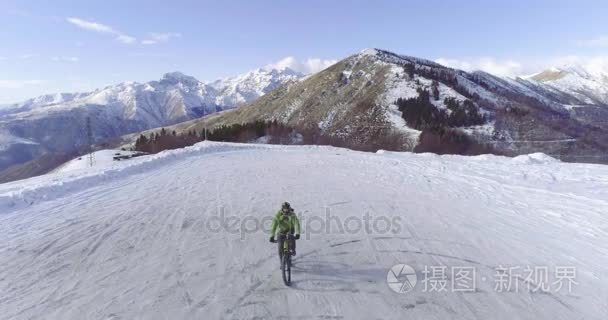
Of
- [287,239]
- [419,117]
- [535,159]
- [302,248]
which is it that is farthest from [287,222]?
[419,117]

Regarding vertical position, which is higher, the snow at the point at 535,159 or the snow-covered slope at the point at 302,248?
the snow at the point at 535,159

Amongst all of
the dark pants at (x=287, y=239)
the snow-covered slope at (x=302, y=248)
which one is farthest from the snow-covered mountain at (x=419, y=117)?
the dark pants at (x=287, y=239)

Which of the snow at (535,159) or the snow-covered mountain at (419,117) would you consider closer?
the snow at (535,159)

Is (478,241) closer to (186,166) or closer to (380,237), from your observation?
(380,237)

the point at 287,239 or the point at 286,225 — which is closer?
the point at 287,239

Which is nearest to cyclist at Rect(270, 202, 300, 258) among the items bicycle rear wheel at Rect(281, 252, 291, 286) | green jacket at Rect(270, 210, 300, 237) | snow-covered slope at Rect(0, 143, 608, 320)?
green jacket at Rect(270, 210, 300, 237)

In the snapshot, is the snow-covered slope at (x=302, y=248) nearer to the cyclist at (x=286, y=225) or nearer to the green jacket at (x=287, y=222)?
the cyclist at (x=286, y=225)

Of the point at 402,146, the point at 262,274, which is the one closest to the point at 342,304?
the point at 262,274

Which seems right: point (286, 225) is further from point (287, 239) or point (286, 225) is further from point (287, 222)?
point (287, 239)

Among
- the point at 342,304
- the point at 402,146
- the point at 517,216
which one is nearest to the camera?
the point at 342,304
